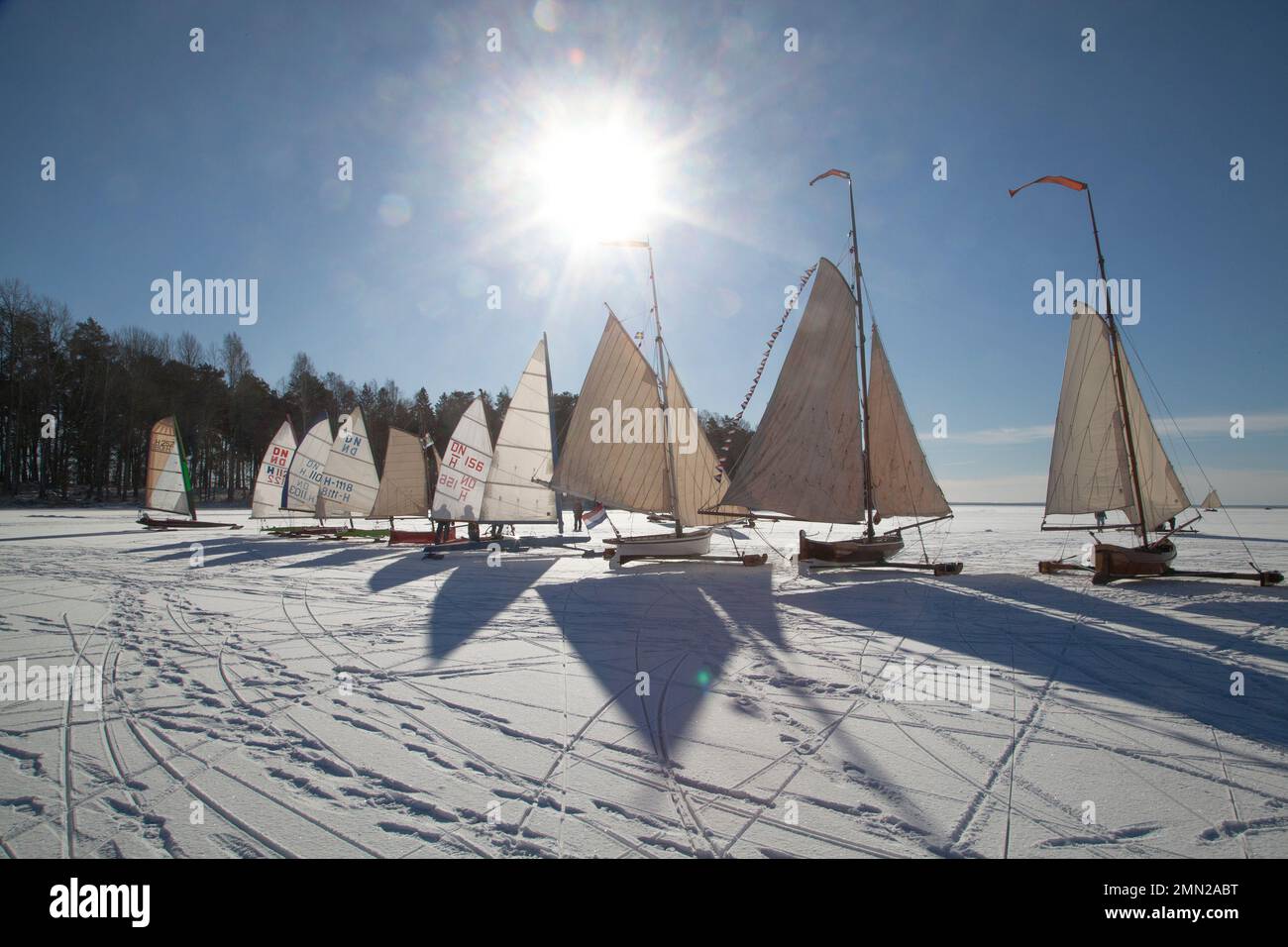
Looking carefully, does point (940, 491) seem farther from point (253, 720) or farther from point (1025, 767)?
point (253, 720)

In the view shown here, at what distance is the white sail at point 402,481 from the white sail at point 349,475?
1.94 meters

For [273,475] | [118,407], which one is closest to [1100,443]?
[273,475]

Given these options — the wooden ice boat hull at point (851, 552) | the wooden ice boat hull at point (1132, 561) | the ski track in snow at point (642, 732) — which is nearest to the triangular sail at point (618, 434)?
the wooden ice boat hull at point (851, 552)

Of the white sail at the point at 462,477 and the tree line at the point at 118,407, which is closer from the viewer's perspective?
the white sail at the point at 462,477

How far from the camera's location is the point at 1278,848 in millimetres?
3533

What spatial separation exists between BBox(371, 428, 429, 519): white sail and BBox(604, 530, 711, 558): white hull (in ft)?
54.1

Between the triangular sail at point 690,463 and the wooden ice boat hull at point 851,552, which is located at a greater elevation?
the triangular sail at point 690,463

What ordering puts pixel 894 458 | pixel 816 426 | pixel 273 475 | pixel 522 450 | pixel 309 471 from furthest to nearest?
pixel 273 475 < pixel 309 471 < pixel 522 450 < pixel 894 458 < pixel 816 426

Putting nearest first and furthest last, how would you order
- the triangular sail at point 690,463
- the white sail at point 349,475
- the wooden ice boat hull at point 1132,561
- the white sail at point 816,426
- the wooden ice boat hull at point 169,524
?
the wooden ice boat hull at point 1132,561 < the white sail at point 816,426 < the triangular sail at point 690,463 < the white sail at point 349,475 < the wooden ice boat hull at point 169,524

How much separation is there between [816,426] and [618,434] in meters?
6.82

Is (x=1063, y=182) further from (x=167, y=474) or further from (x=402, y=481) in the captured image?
(x=167, y=474)

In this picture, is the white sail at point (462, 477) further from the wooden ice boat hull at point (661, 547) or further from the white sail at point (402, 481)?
the wooden ice boat hull at point (661, 547)

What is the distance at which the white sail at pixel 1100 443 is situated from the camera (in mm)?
17344

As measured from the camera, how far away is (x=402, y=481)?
32.3 meters
